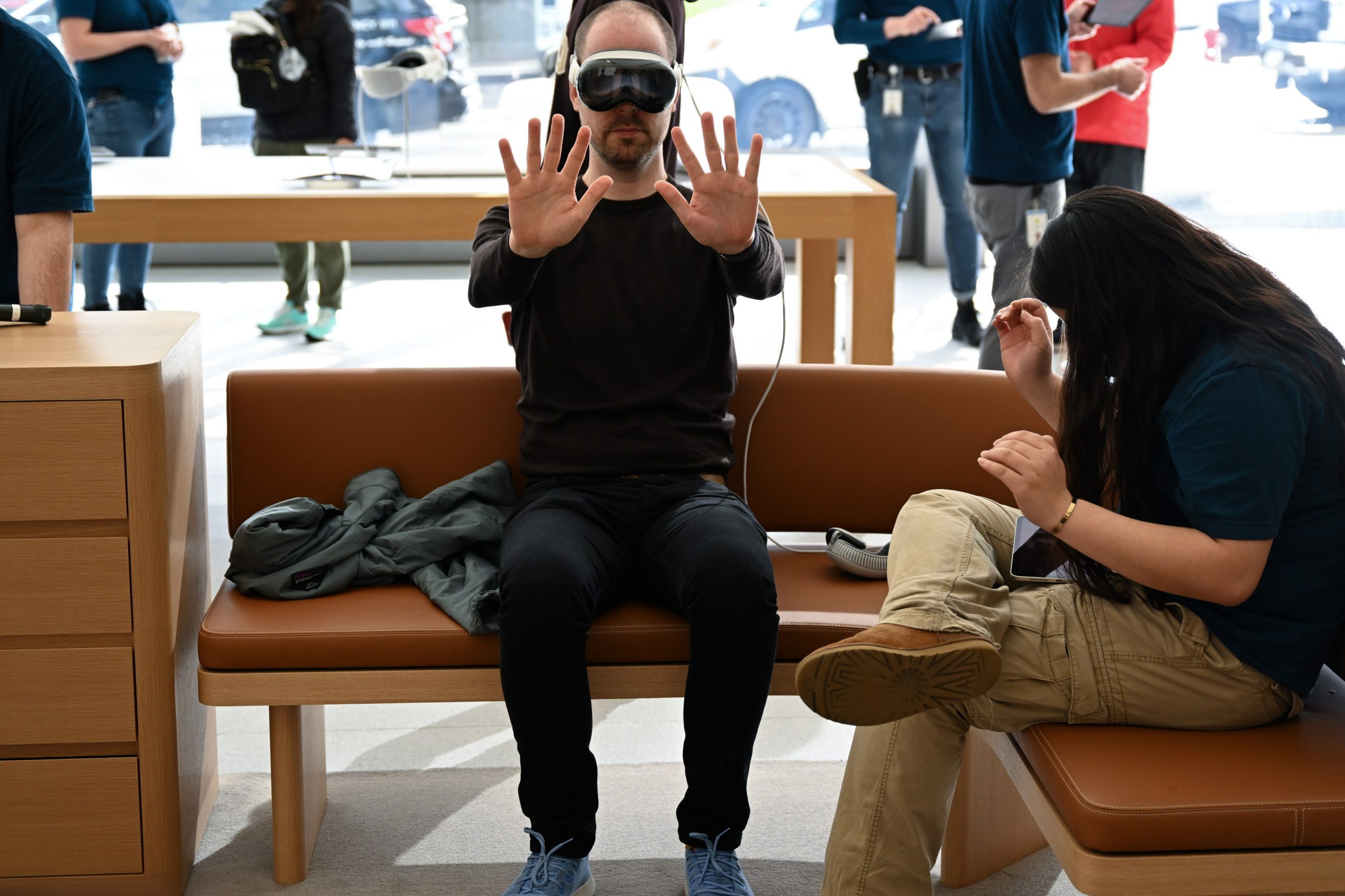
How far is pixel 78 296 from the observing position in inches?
231

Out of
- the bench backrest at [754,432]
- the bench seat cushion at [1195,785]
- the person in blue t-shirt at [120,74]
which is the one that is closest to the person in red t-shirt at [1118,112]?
the bench backrest at [754,432]

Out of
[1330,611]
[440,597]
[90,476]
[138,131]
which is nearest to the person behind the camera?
[1330,611]

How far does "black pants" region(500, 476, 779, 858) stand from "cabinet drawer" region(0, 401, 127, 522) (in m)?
0.53

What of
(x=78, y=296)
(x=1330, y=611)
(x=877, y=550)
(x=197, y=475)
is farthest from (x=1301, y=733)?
(x=78, y=296)

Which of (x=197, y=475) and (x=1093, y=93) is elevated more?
(x=1093, y=93)

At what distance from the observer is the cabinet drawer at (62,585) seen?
1791 mm

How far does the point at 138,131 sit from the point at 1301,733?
4.38 meters

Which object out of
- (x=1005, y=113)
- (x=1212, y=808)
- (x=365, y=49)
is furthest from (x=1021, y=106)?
(x=365, y=49)

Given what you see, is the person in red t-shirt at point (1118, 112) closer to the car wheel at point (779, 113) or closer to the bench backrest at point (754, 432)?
the bench backrest at point (754, 432)

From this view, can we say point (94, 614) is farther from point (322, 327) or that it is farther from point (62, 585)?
point (322, 327)

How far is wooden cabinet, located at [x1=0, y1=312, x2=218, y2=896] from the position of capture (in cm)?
175

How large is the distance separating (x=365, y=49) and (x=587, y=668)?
5.60 m

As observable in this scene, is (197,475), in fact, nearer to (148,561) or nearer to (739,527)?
(148,561)

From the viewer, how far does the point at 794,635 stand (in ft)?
6.10
